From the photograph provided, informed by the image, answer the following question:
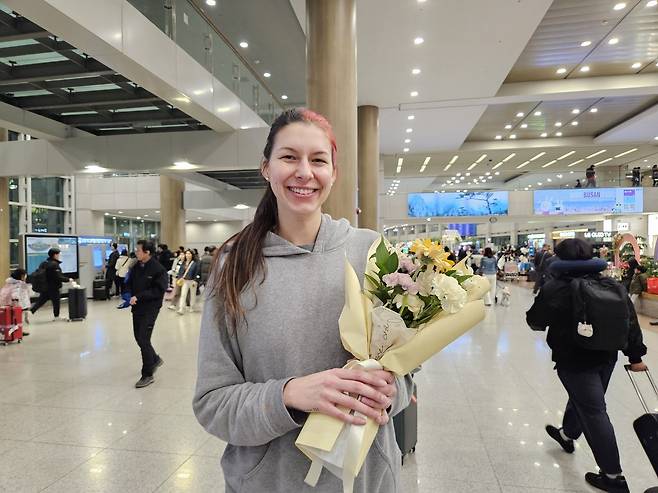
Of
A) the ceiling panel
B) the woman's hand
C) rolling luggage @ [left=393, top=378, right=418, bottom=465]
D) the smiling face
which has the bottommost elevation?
rolling luggage @ [left=393, top=378, right=418, bottom=465]

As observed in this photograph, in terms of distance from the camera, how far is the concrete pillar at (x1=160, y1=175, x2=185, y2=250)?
19.3m

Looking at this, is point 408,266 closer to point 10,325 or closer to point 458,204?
point 10,325

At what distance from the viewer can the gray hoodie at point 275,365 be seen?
3.37 feet

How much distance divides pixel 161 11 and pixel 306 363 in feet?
25.2

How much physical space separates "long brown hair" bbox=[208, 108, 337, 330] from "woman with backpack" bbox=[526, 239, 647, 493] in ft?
8.20

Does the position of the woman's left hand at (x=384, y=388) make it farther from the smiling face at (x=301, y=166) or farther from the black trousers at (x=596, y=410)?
the black trousers at (x=596, y=410)

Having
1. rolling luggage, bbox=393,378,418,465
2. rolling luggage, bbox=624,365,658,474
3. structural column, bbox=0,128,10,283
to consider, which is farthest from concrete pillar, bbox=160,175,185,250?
rolling luggage, bbox=624,365,658,474

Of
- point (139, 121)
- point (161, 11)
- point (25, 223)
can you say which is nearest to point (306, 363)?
point (161, 11)

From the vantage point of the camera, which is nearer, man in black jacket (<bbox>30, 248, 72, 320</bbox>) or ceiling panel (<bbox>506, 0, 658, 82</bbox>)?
ceiling panel (<bbox>506, 0, 658, 82</bbox>)

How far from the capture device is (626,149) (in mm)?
19234

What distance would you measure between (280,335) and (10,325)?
8.70 metres

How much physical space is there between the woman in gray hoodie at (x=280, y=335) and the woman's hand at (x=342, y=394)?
0.02 metres

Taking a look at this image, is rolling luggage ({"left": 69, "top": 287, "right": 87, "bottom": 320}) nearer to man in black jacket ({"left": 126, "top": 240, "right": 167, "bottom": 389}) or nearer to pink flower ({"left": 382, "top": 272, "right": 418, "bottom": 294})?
man in black jacket ({"left": 126, "top": 240, "right": 167, "bottom": 389})

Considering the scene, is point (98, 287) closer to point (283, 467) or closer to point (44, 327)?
point (44, 327)
